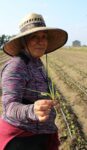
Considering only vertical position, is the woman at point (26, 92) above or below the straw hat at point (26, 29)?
below

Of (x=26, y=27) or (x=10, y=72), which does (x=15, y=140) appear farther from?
(x=26, y=27)

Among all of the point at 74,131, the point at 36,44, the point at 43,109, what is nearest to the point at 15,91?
the point at 43,109

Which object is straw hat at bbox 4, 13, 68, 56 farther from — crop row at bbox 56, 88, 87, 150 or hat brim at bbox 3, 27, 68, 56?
crop row at bbox 56, 88, 87, 150

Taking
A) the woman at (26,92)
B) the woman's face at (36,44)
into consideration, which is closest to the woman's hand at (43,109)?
the woman at (26,92)

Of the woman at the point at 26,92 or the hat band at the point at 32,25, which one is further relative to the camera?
the hat band at the point at 32,25

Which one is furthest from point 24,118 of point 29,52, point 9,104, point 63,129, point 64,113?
point 64,113

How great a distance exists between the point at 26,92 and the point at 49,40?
2.55 feet

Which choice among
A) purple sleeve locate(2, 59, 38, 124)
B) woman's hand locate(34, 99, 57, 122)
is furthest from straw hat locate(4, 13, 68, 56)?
woman's hand locate(34, 99, 57, 122)

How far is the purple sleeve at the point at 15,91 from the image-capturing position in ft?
8.57

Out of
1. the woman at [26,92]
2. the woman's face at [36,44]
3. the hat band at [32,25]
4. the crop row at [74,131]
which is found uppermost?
the hat band at [32,25]

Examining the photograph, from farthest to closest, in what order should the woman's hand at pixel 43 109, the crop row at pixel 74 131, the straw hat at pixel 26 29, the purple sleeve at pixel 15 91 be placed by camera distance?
the crop row at pixel 74 131 < the straw hat at pixel 26 29 < the purple sleeve at pixel 15 91 < the woman's hand at pixel 43 109

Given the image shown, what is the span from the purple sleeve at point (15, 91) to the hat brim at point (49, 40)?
23cm

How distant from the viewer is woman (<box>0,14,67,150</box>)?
2676 millimetres

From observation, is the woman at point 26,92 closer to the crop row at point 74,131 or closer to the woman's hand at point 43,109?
the woman's hand at point 43,109
